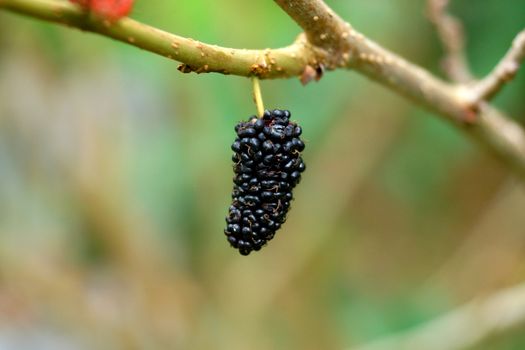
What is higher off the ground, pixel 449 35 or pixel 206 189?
pixel 206 189

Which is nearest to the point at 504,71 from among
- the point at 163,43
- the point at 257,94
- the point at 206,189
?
the point at 257,94

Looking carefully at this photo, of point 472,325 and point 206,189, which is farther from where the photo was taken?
point 206,189

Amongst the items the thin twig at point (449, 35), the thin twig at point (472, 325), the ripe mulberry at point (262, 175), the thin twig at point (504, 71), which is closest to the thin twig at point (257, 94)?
the ripe mulberry at point (262, 175)

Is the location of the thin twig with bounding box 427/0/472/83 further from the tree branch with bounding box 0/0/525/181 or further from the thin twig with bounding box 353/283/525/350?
the thin twig with bounding box 353/283/525/350

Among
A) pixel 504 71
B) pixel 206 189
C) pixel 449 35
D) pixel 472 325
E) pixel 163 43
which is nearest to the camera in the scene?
pixel 163 43

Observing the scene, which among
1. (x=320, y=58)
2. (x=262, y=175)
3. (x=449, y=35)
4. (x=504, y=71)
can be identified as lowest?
(x=262, y=175)

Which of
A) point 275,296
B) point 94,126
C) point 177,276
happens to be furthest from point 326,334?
point 94,126

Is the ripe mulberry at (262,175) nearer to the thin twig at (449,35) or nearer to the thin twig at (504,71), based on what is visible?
the thin twig at (504,71)

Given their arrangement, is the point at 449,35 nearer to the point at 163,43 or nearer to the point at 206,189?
the point at 163,43
